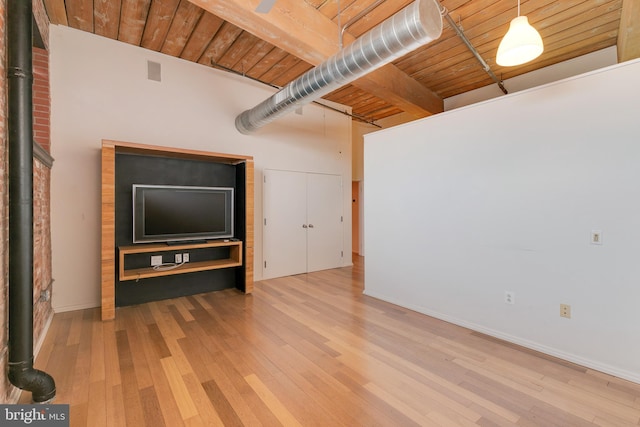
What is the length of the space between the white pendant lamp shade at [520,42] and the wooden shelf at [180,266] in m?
3.69

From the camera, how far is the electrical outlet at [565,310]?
2.55m

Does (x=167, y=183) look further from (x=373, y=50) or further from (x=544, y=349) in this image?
(x=544, y=349)

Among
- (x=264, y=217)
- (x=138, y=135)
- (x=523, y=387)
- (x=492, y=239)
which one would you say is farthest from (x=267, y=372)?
(x=138, y=135)

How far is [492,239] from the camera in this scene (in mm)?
3033

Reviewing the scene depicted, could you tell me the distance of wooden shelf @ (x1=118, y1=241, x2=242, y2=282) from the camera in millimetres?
3461

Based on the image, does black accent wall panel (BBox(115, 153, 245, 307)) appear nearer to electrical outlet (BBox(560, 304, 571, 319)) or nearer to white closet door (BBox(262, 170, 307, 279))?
white closet door (BBox(262, 170, 307, 279))

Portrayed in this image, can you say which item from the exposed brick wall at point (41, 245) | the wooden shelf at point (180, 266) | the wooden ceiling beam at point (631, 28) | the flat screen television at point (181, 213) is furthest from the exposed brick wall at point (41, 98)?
the wooden ceiling beam at point (631, 28)

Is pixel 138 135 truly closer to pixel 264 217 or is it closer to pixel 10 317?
pixel 264 217

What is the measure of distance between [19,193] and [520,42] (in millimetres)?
3491

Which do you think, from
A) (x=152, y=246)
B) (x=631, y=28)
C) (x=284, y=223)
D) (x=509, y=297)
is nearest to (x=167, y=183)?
(x=152, y=246)

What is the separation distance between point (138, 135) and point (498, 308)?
4.82 m

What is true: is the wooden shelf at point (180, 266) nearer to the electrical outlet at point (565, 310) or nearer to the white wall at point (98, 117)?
the white wall at point (98, 117)

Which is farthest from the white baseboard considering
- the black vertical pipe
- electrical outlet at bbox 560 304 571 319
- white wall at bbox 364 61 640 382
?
the black vertical pipe

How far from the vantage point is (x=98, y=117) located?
12.1ft
